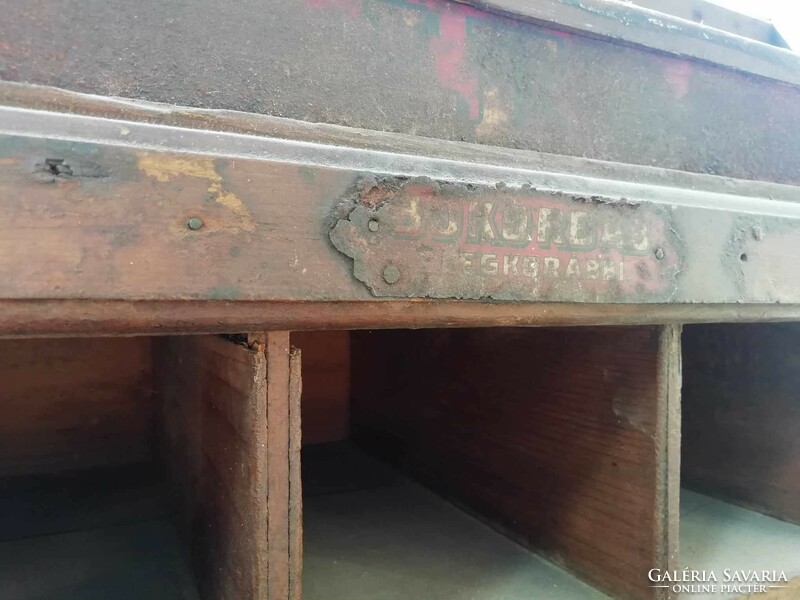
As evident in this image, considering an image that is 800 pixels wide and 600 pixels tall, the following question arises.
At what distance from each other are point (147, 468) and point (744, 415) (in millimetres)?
1256

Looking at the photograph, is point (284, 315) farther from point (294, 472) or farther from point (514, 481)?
point (514, 481)

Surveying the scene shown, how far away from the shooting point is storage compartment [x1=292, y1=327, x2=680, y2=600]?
32.2 inches

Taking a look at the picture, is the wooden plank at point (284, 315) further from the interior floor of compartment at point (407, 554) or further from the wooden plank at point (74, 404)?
the wooden plank at point (74, 404)

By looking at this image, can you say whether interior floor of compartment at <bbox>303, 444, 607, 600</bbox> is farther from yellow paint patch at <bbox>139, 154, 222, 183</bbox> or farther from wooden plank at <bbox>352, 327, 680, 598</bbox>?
yellow paint patch at <bbox>139, 154, 222, 183</bbox>

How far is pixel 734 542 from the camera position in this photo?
1021 millimetres

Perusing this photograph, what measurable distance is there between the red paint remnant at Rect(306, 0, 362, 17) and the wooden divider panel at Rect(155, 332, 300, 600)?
357 millimetres

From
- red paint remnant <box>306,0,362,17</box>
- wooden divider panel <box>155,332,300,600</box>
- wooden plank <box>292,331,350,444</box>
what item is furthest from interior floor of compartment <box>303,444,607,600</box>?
red paint remnant <box>306,0,362,17</box>

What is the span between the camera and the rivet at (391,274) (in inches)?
21.6

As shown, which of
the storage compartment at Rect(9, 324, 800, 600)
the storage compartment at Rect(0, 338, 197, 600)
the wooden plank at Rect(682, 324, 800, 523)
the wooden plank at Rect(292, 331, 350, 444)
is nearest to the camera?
the storage compartment at Rect(9, 324, 800, 600)

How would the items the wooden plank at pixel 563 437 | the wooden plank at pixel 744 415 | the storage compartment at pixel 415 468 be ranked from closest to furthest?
the storage compartment at pixel 415 468, the wooden plank at pixel 563 437, the wooden plank at pixel 744 415

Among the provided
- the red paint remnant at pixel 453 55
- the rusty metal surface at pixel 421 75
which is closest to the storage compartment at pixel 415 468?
the rusty metal surface at pixel 421 75

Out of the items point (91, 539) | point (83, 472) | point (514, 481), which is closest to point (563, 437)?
point (514, 481)

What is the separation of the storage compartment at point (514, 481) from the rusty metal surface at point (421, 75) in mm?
324

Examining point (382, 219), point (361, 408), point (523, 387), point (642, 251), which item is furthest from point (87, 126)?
point (361, 408)
